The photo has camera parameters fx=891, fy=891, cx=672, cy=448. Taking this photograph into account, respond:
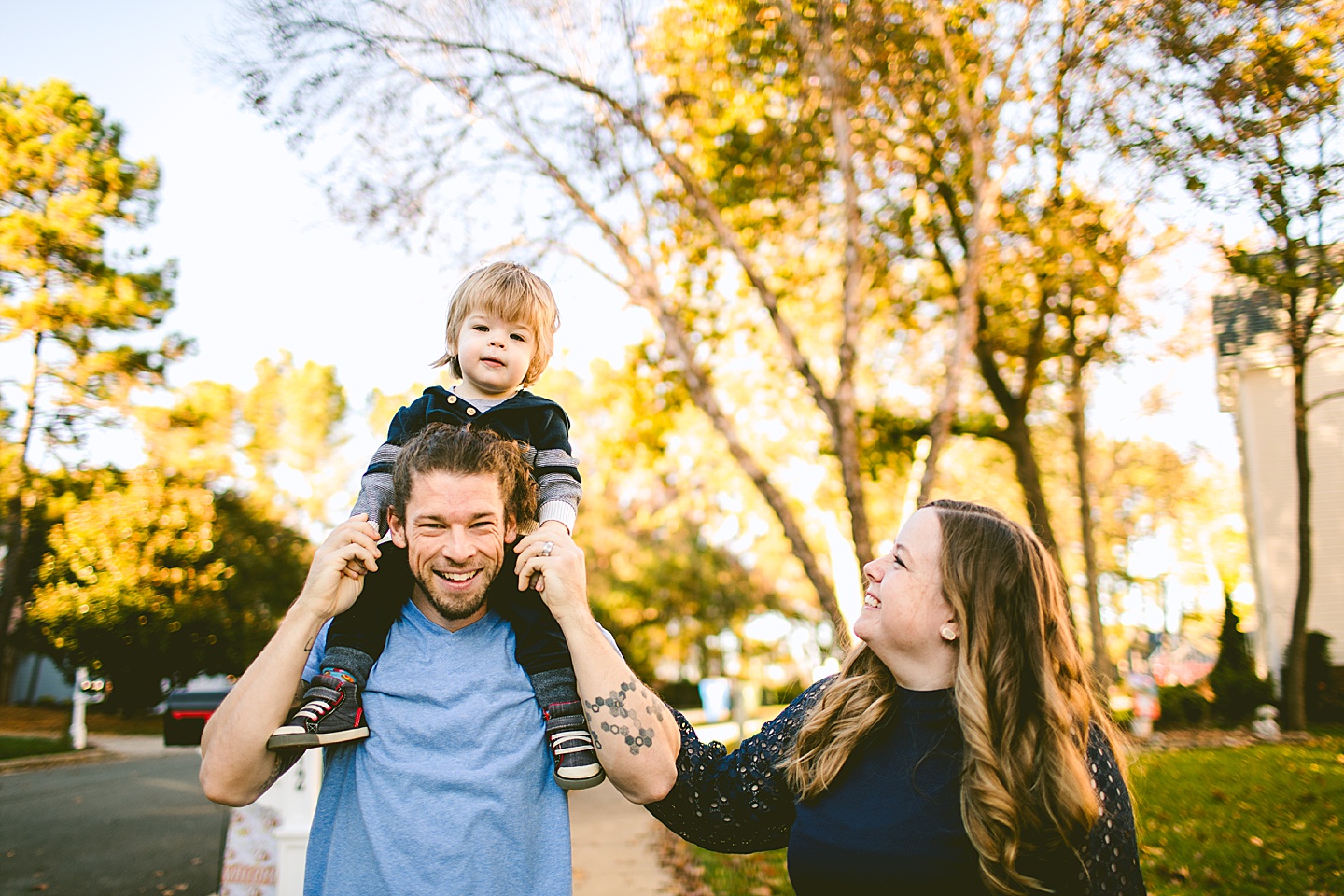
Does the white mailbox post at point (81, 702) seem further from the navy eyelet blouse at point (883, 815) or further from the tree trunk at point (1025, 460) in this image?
the tree trunk at point (1025, 460)

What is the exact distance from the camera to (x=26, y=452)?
483 inches

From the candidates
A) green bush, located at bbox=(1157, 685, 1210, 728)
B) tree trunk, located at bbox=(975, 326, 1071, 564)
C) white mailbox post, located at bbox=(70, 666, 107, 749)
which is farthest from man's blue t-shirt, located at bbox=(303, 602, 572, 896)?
green bush, located at bbox=(1157, 685, 1210, 728)

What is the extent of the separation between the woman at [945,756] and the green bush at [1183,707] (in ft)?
55.0

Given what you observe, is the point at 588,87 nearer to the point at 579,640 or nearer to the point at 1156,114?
the point at 1156,114

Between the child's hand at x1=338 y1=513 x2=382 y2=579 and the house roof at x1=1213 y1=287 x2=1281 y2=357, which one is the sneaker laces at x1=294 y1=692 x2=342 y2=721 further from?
the house roof at x1=1213 y1=287 x2=1281 y2=357

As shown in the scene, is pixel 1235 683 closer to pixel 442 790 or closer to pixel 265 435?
pixel 442 790

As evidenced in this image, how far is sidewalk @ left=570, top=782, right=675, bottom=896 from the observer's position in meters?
7.01

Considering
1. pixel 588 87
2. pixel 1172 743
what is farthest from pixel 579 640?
pixel 1172 743

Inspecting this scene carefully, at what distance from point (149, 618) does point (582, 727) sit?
6725mm

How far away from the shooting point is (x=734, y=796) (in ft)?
7.17

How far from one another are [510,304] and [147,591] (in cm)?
690

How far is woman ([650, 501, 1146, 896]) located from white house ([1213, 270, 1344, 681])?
17424mm

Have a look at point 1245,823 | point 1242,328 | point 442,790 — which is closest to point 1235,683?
point 1242,328

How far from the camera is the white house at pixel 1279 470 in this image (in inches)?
663
